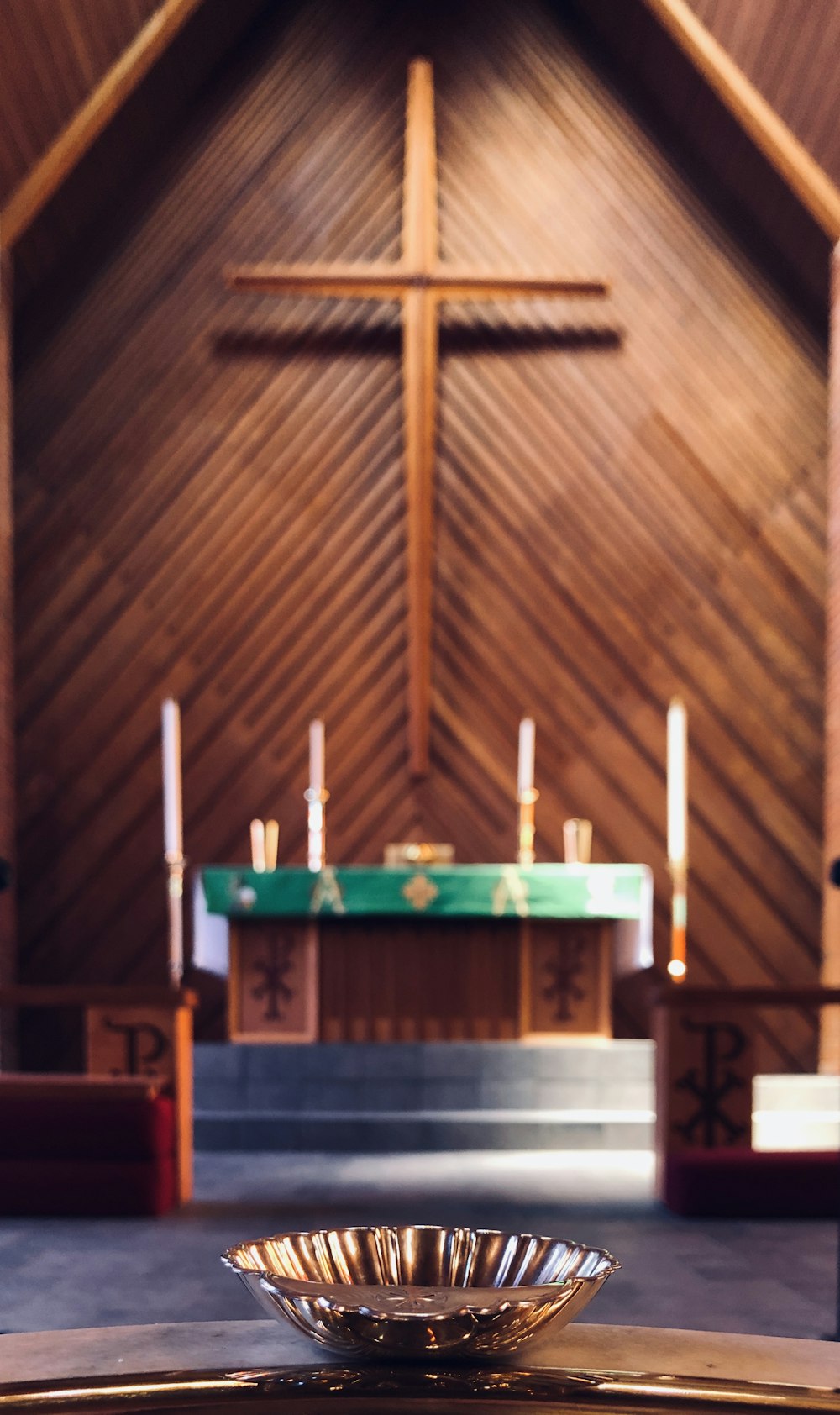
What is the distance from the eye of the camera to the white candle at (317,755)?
20.7ft

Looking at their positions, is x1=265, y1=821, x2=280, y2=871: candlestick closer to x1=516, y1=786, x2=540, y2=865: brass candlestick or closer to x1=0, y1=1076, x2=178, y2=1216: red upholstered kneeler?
x1=516, y1=786, x2=540, y2=865: brass candlestick

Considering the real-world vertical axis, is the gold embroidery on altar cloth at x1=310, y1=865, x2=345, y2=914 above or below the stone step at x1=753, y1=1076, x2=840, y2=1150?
above

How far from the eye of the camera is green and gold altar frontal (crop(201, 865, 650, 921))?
524cm

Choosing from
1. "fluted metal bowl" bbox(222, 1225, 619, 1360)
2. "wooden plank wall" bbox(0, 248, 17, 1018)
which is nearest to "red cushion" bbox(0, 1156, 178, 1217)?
"wooden plank wall" bbox(0, 248, 17, 1018)

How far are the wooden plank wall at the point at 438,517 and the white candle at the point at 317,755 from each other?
0.08 metres

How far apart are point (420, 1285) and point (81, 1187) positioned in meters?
3.41

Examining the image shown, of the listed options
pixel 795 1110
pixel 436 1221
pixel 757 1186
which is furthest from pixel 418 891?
pixel 795 1110

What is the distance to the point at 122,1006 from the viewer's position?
4.61 metres

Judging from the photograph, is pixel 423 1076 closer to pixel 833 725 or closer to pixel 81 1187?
pixel 81 1187

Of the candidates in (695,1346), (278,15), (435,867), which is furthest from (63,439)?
(695,1346)

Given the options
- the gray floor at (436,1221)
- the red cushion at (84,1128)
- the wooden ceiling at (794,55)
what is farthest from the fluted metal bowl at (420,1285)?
the wooden ceiling at (794,55)

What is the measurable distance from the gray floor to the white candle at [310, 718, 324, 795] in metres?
1.66

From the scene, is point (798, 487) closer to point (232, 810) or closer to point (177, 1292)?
point (232, 810)

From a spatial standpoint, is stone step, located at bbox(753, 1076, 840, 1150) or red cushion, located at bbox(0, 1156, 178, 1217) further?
stone step, located at bbox(753, 1076, 840, 1150)
